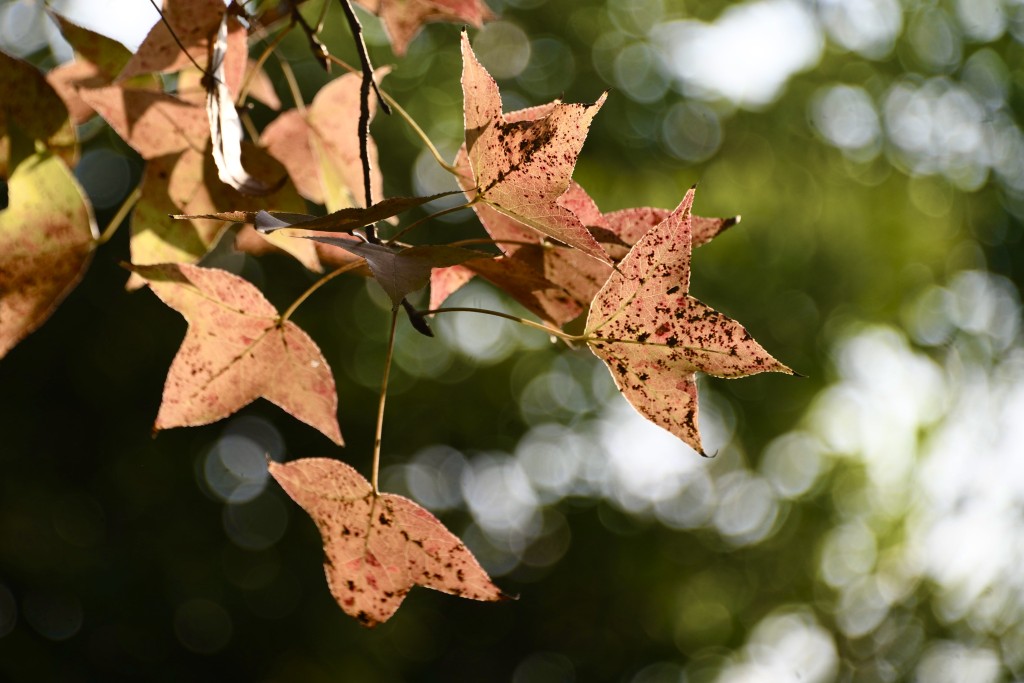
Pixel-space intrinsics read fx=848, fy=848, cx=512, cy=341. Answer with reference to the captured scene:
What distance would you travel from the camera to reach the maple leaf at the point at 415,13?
0.54 meters

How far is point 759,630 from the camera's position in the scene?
5.04 meters

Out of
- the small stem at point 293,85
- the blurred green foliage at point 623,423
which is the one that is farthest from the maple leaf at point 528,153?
the blurred green foliage at point 623,423

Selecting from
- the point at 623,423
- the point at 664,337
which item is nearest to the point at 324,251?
the point at 664,337

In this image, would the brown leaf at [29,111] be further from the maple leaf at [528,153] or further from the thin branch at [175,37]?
the maple leaf at [528,153]

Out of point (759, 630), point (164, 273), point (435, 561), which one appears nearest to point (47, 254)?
point (164, 273)

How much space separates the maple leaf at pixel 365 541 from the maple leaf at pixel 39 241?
0.16m

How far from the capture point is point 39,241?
44 cm

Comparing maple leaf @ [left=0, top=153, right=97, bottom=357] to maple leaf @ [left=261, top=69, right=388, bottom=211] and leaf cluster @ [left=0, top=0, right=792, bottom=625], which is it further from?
maple leaf @ [left=261, top=69, right=388, bottom=211]

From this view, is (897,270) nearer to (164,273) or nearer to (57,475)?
(57,475)

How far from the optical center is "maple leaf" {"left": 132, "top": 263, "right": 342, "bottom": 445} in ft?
1.41

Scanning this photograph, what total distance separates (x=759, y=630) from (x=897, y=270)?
2.27 m

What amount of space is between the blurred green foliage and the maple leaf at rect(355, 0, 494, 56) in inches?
159

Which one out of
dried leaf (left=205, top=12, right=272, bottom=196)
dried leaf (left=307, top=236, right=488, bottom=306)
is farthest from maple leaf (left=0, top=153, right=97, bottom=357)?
dried leaf (left=307, top=236, right=488, bottom=306)

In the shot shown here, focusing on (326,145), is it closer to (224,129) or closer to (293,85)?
(293,85)
